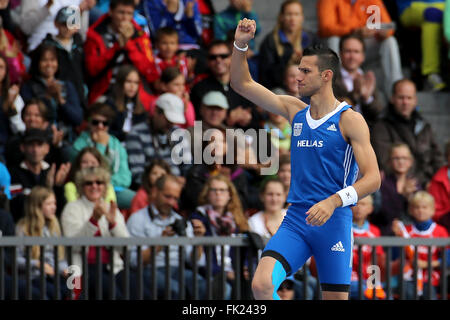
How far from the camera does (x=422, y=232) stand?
10.7 metres

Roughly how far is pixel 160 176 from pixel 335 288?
307 cm

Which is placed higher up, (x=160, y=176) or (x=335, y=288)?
(x=160, y=176)

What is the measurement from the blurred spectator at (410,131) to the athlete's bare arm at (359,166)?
16.1 feet

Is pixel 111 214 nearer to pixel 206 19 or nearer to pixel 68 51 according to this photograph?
pixel 68 51

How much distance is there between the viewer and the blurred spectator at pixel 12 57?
10.8 m

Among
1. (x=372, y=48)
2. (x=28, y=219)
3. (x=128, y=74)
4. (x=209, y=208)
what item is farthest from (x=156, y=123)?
(x=372, y=48)

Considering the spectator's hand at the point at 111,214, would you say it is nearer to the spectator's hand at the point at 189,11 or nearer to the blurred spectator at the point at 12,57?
the blurred spectator at the point at 12,57

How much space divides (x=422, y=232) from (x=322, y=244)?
361 centimetres

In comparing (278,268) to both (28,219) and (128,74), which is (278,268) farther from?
(128,74)

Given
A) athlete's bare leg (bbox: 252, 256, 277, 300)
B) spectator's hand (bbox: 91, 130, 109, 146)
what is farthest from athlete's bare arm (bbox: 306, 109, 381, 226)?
spectator's hand (bbox: 91, 130, 109, 146)

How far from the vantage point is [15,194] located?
980 centimetres

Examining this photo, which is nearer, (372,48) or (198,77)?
Answer: (198,77)

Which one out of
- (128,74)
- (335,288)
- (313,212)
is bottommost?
(335,288)

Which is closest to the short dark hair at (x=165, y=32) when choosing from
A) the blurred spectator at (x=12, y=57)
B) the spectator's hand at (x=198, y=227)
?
the blurred spectator at (x=12, y=57)
